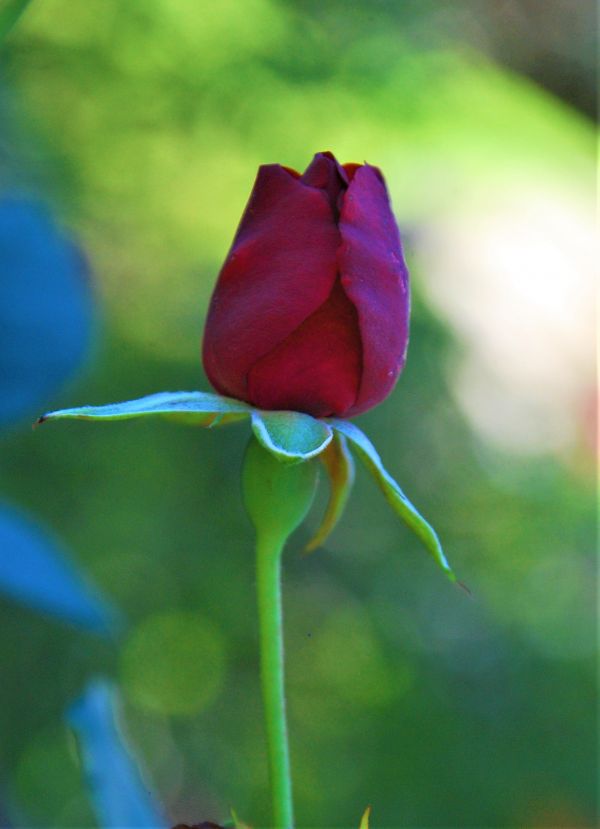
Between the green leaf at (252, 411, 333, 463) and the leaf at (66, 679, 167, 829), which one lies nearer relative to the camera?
the green leaf at (252, 411, 333, 463)

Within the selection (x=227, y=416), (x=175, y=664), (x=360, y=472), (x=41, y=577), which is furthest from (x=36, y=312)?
(x=175, y=664)

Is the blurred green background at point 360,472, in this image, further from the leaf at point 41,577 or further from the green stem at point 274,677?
the green stem at point 274,677

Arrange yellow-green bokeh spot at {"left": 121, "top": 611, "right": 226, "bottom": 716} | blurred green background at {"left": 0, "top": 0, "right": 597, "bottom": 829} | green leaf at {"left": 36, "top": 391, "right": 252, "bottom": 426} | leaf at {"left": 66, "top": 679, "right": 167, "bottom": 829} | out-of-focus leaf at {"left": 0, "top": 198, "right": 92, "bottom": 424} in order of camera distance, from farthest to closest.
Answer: yellow-green bokeh spot at {"left": 121, "top": 611, "right": 226, "bottom": 716} → blurred green background at {"left": 0, "top": 0, "right": 597, "bottom": 829} → out-of-focus leaf at {"left": 0, "top": 198, "right": 92, "bottom": 424} → leaf at {"left": 66, "top": 679, "right": 167, "bottom": 829} → green leaf at {"left": 36, "top": 391, "right": 252, "bottom": 426}

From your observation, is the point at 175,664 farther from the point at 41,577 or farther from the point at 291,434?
the point at 291,434

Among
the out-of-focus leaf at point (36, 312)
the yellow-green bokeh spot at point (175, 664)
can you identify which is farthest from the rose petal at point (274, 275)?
the yellow-green bokeh spot at point (175, 664)

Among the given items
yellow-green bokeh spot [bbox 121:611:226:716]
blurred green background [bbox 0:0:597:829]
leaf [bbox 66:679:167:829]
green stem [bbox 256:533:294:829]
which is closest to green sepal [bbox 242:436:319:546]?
green stem [bbox 256:533:294:829]

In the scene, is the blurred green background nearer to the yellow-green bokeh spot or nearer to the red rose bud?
the yellow-green bokeh spot
